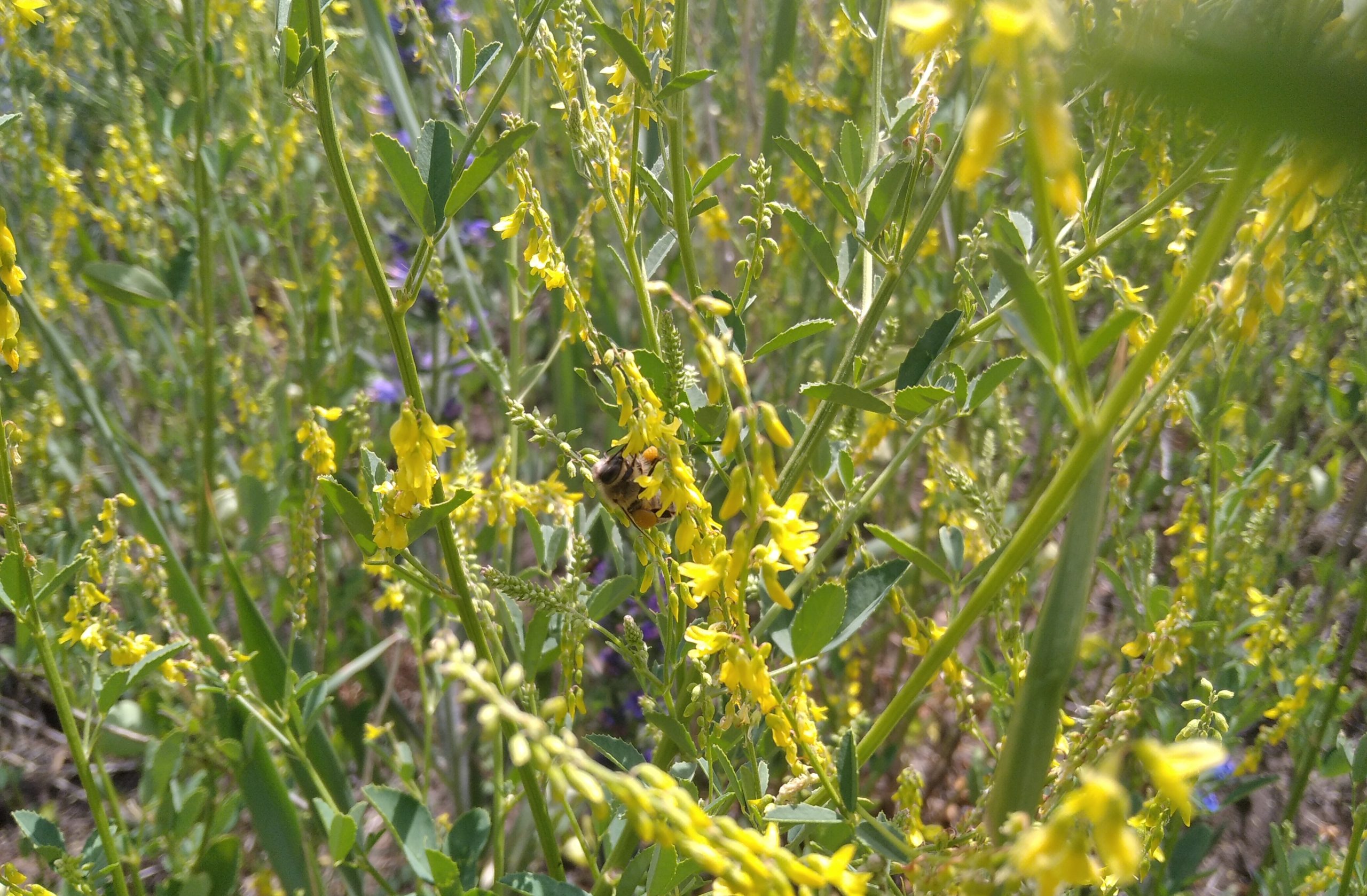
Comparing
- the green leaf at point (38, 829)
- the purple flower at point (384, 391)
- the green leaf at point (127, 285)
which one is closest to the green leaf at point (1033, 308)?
the green leaf at point (38, 829)

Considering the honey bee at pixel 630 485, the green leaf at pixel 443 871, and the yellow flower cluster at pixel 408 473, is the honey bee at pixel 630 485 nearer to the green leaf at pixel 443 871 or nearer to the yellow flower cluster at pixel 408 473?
the yellow flower cluster at pixel 408 473

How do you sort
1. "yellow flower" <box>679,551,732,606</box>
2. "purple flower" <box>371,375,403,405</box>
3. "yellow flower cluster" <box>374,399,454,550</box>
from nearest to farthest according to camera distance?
"yellow flower" <box>679,551,732,606</box>, "yellow flower cluster" <box>374,399,454,550</box>, "purple flower" <box>371,375,403,405</box>

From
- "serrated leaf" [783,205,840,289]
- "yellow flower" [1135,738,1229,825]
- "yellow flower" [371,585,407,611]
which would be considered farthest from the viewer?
"yellow flower" [371,585,407,611]

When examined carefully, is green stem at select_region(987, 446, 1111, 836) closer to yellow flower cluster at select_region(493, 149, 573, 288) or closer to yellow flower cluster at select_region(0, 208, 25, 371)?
yellow flower cluster at select_region(493, 149, 573, 288)

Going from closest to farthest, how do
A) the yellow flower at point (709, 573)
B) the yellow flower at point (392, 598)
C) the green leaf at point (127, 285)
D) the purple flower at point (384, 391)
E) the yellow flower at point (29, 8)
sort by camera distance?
the yellow flower at point (709, 573) < the yellow flower at point (29, 8) < the yellow flower at point (392, 598) < the green leaf at point (127, 285) < the purple flower at point (384, 391)

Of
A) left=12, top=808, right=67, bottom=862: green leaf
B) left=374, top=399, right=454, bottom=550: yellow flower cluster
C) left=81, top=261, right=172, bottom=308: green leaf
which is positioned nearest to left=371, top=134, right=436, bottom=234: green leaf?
left=374, top=399, right=454, bottom=550: yellow flower cluster

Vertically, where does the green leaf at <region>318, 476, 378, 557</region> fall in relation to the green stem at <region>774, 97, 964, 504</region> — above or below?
below

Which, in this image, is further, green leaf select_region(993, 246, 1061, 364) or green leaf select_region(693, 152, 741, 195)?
green leaf select_region(693, 152, 741, 195)
